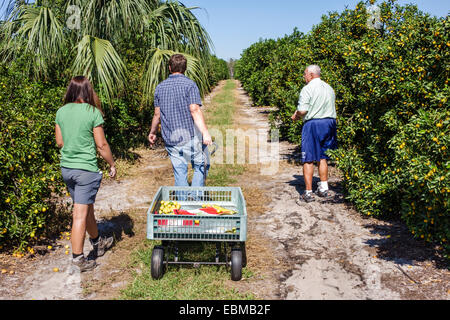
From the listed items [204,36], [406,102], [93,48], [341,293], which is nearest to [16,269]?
[341,293]

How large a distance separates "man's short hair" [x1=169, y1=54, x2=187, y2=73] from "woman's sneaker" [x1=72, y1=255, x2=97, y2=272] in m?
2.22

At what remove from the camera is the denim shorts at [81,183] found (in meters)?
3.82

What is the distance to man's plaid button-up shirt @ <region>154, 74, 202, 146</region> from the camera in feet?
14.4

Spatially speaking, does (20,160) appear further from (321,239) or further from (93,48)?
(321,239)

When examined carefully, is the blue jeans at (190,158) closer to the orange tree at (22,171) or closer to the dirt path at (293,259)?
the dirt path at (293,259)

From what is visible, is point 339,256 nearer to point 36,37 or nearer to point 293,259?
point 293,259

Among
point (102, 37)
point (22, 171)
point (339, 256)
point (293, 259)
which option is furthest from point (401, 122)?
point (102, 37)

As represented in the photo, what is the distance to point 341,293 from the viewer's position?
3.51m

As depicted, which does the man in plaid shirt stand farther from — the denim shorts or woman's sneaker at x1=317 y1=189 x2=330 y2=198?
woman's sneaker at x1=317 y1=189 x2=330 y2=198

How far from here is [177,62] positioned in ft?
14.5

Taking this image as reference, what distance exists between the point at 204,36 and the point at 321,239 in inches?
209

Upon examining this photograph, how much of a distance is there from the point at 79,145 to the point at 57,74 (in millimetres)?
3934

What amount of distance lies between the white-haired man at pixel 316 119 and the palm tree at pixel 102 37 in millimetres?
2487

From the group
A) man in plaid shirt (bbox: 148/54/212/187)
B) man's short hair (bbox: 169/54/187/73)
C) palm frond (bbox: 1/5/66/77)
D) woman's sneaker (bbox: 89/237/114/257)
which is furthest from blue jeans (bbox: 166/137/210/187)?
palm frond (bbox: 1/5/66/77)
